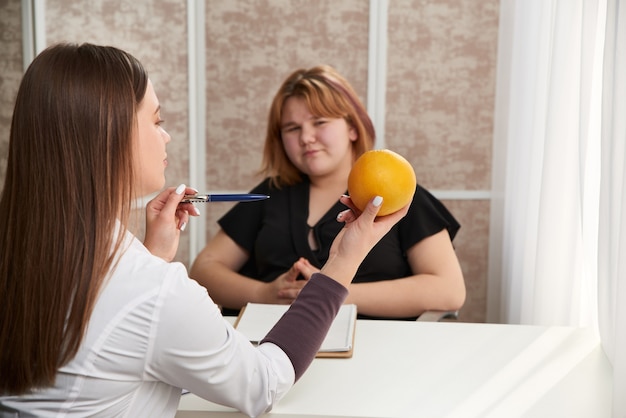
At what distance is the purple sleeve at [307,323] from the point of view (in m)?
1.10

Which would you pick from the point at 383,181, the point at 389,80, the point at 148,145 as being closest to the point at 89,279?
the point at 148,145

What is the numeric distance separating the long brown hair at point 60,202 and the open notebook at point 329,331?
1.79ft

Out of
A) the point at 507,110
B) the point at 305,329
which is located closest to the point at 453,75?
the point at 507,110

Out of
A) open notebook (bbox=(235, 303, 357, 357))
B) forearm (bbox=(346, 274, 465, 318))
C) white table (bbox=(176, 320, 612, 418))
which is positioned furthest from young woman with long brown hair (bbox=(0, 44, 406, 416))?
forearm (bbox=(346, 274, 465, 318))

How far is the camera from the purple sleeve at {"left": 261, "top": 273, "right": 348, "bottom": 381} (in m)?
1.10

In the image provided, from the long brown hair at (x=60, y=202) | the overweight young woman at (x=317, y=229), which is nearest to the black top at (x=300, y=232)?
the overweight young woman at (x=317, y=229)

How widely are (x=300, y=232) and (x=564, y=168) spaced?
76cm

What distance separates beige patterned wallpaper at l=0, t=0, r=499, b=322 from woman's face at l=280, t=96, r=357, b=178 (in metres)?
0.80

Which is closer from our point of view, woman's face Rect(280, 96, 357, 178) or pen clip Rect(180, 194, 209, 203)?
pen clip Rect(180, 194, 209, 203)

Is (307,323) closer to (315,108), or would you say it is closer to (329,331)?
(329,331)

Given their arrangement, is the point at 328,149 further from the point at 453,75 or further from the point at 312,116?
the point at 453,75

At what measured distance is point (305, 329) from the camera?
3.64 ft

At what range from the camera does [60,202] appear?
3.10 ft

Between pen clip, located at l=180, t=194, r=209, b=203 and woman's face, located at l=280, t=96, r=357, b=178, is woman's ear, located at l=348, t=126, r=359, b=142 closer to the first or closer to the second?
woman's face, located at l=280, t=96, r=357, b=178
